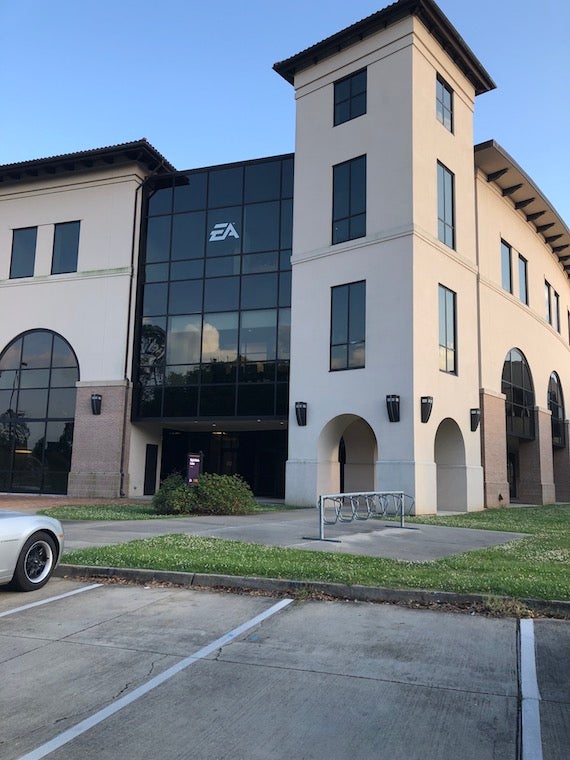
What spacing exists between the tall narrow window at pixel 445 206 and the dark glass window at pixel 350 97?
3384 mm

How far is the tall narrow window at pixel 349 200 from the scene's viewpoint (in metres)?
21.5

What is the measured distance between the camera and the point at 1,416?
1054 inches

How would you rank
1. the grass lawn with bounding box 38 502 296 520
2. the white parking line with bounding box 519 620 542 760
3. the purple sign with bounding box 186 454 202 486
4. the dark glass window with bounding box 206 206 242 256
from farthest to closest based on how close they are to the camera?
the dark glass window with bounding box 206 206 242 256 → the purple sign with bounding box 186 454 202 486 → the grass lawn with bounding box 38 502 296 520 → the white parking line with bounding box 519 620 542 760

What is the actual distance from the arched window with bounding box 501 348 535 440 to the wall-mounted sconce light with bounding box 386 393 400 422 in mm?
8702

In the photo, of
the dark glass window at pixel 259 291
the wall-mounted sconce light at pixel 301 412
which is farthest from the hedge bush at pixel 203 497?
the dark glass window at pixel 259 291

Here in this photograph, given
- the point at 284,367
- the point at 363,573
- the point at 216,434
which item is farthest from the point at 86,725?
the point at 216,434

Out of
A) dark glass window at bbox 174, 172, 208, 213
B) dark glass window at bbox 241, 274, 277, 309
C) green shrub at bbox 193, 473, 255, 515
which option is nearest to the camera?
green shrub at bbox 193, 473, 255, 515

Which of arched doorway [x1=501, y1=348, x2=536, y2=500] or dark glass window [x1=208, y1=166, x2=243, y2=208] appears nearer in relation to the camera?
dark glass window [x1=208, y1=166, x2=243, y2=208]

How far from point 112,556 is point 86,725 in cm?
533

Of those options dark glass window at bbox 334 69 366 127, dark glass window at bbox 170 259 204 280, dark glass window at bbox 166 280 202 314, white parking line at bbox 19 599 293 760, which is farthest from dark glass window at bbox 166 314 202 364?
white parking line at bbox 19 599 293 760

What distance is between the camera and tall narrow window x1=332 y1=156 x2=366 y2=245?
2152 cm

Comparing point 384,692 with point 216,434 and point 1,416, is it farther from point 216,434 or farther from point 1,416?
point 1,416

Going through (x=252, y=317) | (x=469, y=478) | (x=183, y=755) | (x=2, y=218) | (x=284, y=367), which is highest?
(x=2, y=218)

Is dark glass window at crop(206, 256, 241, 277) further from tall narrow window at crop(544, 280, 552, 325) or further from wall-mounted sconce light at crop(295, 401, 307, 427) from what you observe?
tall narrow window at crop(544, 280, 552, 325)
